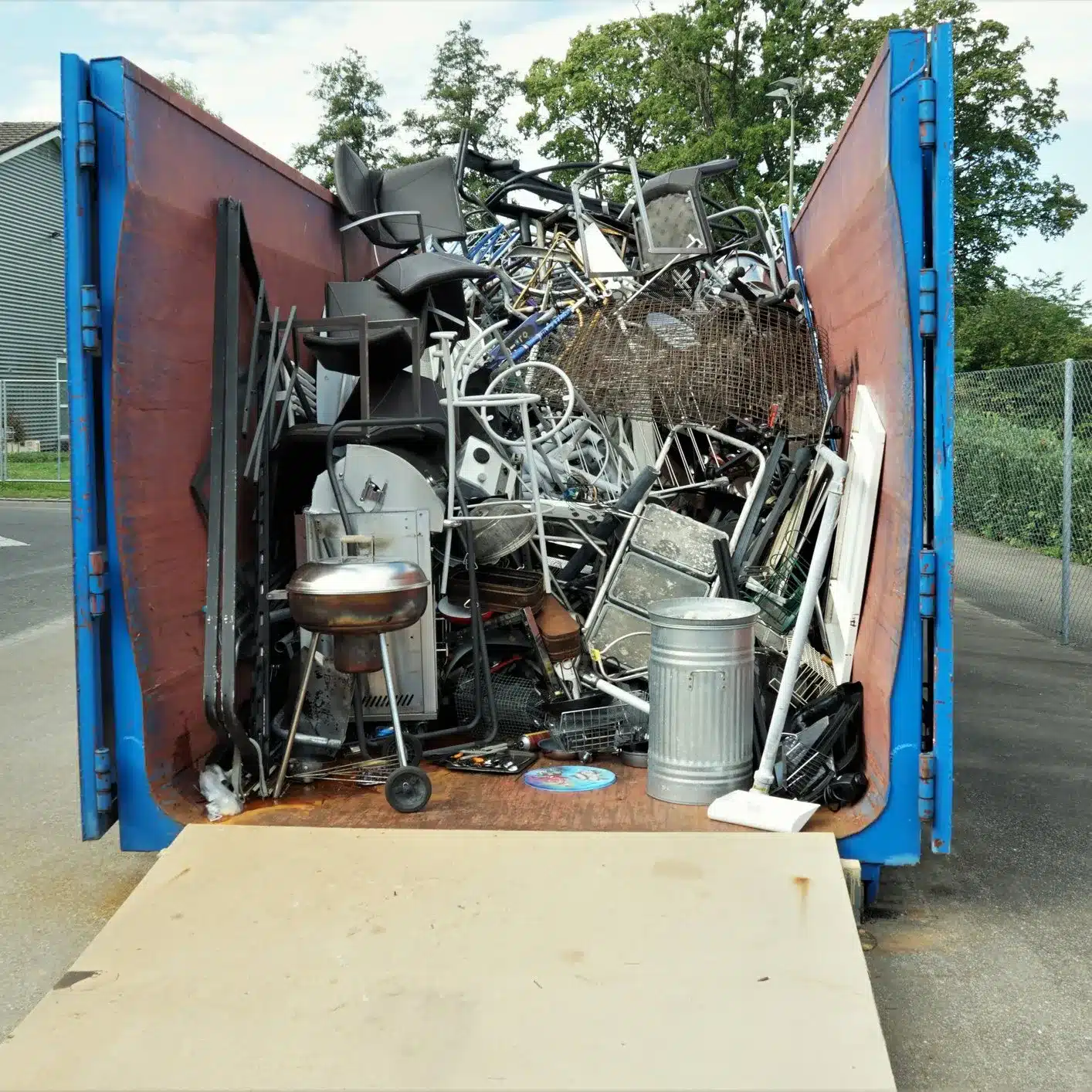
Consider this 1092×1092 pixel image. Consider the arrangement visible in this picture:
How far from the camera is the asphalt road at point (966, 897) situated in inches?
122

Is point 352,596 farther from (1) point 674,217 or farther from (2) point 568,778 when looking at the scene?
(1) point 674,217

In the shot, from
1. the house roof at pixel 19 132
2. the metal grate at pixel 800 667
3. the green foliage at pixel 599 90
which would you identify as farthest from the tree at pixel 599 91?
the metal grate at pixel 800 667

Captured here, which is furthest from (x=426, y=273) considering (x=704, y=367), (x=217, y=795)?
(x=217, y=795)

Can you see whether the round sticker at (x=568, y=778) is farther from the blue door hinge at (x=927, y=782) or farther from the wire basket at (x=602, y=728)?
the blue door hinge at (x=927, y=782)

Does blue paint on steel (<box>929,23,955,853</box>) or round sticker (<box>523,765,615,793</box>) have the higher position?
blue paint on steel (<box>929,23,955,853</box>)

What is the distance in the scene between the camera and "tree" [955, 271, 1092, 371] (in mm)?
28219

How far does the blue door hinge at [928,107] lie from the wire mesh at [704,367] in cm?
173

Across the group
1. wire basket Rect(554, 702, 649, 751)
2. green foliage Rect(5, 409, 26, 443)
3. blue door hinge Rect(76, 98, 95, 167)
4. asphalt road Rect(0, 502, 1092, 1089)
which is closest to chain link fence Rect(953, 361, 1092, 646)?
asphalt road Rect(0, 502, 1092, 1089)

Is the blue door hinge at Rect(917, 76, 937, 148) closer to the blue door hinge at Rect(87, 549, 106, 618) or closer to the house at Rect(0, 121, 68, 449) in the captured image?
the blue door hinge at Rect(87, 549, 106, 618)

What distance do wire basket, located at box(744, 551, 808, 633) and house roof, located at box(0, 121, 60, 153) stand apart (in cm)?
2717

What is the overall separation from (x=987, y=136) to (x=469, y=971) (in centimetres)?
3559

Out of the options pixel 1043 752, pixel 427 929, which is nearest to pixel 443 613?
pixel 427 929

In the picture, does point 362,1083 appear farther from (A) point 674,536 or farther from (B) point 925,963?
(A) point 674,536

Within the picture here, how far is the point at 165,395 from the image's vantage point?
3680mm
